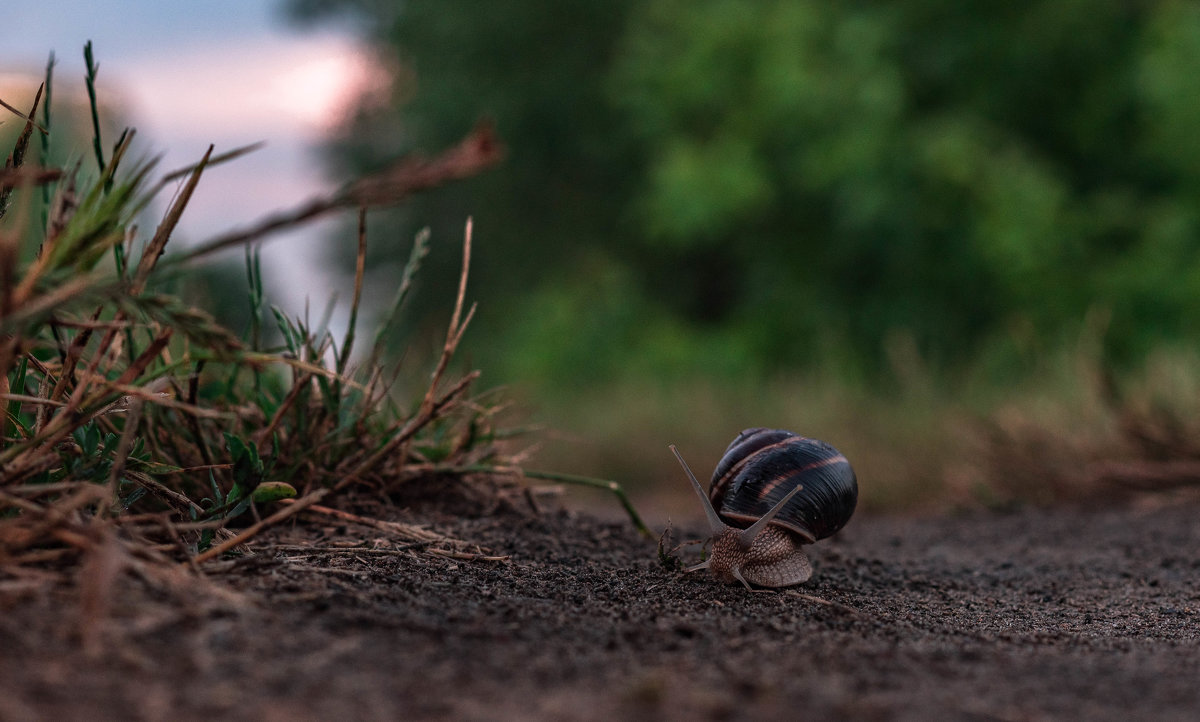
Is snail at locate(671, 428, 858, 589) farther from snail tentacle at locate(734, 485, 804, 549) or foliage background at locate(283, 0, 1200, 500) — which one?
foliage background at locate(283, 0, 1200, 500)

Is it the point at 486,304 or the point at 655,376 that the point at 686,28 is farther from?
the point at 486,304

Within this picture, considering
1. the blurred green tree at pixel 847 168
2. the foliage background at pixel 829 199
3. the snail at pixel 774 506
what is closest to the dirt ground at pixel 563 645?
the snail at pixel 774 506

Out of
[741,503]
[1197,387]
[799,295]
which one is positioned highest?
[799,295]

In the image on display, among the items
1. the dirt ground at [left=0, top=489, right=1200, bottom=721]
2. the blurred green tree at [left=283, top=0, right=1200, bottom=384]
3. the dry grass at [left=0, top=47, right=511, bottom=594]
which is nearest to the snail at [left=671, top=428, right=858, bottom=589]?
the dirt ground at [left=0, top=489, right=1200, bottom=721]

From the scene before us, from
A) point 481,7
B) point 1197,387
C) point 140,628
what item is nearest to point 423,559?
point 140,628

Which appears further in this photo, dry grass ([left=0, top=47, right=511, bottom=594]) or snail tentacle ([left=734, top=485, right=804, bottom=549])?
snail tentacle ([left=734, top=485, right=804, bottom=549])

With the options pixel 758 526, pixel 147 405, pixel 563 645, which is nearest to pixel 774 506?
pixel 758 526

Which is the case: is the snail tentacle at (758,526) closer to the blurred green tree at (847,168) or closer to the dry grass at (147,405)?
the dry grass at (147,405)
